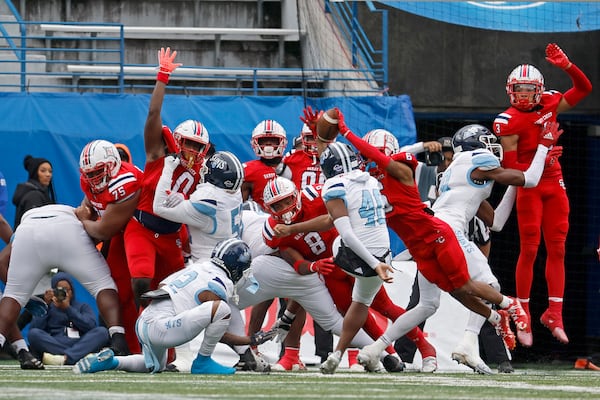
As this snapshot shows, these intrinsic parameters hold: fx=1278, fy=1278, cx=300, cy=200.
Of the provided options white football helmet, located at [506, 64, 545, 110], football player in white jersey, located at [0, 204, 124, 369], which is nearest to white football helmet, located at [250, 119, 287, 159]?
white football helmet, located at [506, 64, 545, 110]

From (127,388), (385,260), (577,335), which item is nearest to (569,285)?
(577,335)

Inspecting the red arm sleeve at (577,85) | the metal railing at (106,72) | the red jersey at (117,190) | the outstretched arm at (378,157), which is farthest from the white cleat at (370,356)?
the metal railing at (106,72)

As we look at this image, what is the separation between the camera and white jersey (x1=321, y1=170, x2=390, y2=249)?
844 centimetres

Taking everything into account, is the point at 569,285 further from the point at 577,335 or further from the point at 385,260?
the point at 385,260

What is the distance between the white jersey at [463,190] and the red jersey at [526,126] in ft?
2.36

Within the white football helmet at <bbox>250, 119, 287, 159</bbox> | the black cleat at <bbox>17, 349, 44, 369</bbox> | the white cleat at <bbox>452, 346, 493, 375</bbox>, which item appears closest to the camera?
the black cleat at <bbox>17, 349, 44, 369</bbox>

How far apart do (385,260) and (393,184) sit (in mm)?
732

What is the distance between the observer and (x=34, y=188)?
11.5m

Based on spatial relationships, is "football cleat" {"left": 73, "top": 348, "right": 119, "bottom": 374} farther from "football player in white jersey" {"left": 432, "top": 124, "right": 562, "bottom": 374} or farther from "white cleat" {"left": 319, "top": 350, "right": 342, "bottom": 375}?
"football player in white jersey" {"left": 432, "top": 124, "right": 562, "bottom": 374}

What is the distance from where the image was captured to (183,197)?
8.71m

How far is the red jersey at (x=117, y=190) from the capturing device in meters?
8.62

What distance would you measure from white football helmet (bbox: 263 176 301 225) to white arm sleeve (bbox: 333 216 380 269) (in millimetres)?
824

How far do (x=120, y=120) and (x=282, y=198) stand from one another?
4.30 m

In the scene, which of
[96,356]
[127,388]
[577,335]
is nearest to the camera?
[127,388]
